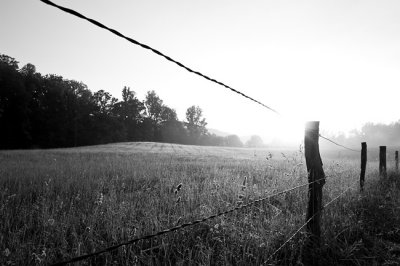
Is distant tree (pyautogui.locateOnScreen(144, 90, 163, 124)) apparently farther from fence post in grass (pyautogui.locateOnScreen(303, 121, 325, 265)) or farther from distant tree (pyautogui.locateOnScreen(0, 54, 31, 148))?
fence post in grass (pyautogui.locateOnScreen(303, 121, 325, 265))

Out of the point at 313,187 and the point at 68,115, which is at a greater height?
the point at 68,115

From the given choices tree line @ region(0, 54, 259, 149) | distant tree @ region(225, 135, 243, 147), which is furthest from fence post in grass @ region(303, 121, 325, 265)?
distant tree @ region(225, 135, 243, 147)

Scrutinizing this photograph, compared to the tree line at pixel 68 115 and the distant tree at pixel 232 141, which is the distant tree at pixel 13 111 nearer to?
the tree line at pixel 68 115

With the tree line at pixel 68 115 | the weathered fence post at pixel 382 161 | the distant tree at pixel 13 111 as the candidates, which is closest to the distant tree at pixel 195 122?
the tree line at pixel 68 115

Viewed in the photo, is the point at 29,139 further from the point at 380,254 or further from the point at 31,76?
the point at 380,254

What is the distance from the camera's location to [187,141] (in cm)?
8194

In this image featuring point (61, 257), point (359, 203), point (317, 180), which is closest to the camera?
point (61, 257)

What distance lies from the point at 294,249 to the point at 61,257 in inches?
108

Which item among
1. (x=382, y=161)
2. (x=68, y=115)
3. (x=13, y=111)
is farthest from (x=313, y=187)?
(x=68, y=115)

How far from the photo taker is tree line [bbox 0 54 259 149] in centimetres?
4694

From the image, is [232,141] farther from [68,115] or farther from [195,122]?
[68,115]

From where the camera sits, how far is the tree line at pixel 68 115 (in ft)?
154

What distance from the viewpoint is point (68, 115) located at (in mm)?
57562

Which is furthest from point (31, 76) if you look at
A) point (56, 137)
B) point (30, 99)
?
point (56, 137)
